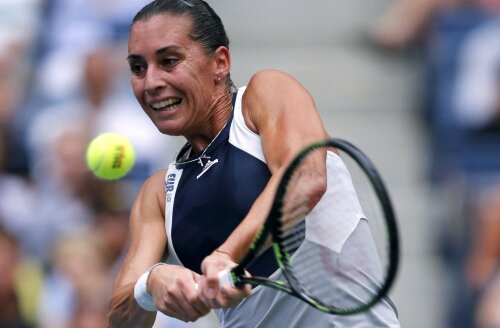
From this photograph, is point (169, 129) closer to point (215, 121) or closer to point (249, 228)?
point (215, 121)

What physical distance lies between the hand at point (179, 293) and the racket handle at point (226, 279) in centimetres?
8

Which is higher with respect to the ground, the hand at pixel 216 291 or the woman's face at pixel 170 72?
the woman's face at pixel 170 72

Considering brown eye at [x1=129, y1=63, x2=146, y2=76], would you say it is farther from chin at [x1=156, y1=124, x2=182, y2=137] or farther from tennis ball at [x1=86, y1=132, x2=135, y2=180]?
tennis ball at [x1=86, y1=132, x2=135, y2=180]

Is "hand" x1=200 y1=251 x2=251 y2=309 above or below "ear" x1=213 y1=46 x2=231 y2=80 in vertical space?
below

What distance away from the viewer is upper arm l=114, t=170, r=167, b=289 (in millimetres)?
4332

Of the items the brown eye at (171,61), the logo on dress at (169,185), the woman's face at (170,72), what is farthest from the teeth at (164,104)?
the logo on dress at (169,185)

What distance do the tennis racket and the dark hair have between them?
0.59 m

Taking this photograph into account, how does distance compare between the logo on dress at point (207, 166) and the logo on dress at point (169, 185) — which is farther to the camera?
the logo on dress at point (169, 185)

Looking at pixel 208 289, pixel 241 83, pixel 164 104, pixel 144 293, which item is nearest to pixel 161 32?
pixel 164 104

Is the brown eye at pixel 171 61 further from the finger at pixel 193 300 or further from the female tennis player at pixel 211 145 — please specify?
the finger at pixel 193 300

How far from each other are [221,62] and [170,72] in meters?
0.28

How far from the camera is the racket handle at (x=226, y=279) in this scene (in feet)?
11.8

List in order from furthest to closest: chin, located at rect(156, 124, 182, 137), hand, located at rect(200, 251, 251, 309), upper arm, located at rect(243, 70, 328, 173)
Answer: chin, located at rect(156, 124, 182, 137), upper arm, located at rect(243, 70, 328, 173), hand, located at rect(200, 251, 251, 309)

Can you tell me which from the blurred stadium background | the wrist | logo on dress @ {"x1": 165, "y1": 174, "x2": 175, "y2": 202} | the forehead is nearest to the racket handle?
the wrist
